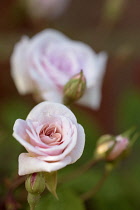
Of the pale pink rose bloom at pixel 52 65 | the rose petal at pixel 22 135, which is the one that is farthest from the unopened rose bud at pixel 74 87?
the rose petal at pixel 22 135

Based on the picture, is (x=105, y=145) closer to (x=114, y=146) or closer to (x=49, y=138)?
(x=114, y=146)

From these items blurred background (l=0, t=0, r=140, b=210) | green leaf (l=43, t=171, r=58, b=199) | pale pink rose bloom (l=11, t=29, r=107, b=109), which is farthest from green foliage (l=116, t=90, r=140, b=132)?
green leaf (l=43, t=171, r=58, b=199)

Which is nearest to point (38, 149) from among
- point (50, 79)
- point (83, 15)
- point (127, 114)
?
point (50, 79)

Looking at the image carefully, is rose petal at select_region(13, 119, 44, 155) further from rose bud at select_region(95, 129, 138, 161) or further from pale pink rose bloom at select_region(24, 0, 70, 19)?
pale pink rose bloom at select_region(24, 0, 70, 19)

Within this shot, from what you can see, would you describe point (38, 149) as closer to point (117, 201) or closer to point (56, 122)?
point (56, 122)

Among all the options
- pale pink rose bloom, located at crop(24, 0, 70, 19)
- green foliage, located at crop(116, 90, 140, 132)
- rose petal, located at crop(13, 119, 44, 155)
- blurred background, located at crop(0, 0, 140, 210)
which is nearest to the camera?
rose petal, located at crop(13, 119, 44, 155)

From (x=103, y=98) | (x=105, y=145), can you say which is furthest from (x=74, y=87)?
(x=103, y=98)

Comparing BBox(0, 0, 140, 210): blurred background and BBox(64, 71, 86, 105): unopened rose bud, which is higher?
BBox(64, 71, 86, 105): unopened rose bud
